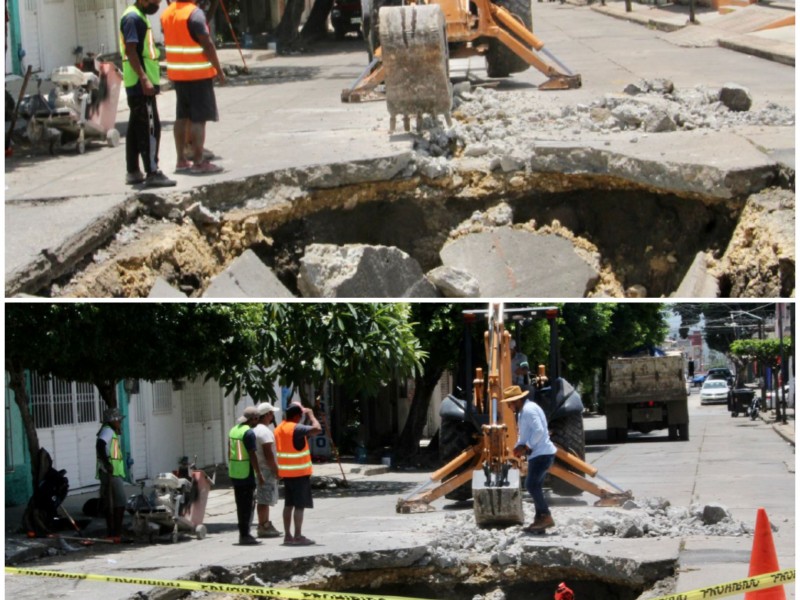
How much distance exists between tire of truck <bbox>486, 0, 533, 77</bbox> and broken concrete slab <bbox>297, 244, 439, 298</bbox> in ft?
A: 23.2

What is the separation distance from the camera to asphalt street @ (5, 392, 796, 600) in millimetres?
8867

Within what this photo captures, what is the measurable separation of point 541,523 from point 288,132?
6.33 meters

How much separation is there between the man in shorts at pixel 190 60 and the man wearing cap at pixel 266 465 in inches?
106

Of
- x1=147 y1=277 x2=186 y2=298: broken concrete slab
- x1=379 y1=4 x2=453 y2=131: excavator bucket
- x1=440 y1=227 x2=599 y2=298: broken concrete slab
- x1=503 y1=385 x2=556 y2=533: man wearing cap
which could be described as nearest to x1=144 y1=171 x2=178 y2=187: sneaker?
x1=147 y1=277 x2=186 y2=298: broken concrete slab

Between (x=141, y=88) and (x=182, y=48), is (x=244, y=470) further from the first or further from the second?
(x=182, y=48)

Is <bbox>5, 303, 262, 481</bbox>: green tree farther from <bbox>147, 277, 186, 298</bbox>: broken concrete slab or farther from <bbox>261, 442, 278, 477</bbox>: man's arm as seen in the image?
<bbox>261, 442, 278, 477</bbox>: man's arm

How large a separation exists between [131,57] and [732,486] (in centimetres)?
757

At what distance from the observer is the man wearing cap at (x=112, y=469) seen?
11.1 metres

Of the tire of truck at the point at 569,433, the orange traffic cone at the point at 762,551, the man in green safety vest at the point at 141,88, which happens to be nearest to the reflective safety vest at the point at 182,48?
the man in green safety vest at the point at 141,88

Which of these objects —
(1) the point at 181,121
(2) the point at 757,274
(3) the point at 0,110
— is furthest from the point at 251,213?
(2) the point at 757,274

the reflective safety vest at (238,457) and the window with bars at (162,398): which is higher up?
the reflective safety vest at (238,457)

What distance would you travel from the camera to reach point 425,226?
13227 millimetres

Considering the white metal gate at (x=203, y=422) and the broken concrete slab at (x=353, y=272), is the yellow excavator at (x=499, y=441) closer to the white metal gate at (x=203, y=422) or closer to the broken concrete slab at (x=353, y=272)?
the broken concrete slab at (x=353, y=272)

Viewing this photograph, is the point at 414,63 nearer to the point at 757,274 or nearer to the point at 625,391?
the point at 757,274
